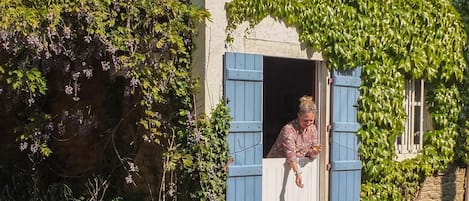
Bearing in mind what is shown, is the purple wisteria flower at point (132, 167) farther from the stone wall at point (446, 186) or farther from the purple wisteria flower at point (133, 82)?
the stone wall at point (446, 186)

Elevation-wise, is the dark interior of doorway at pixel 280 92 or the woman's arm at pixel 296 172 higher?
the dark interior of doorway at pixel 280 92

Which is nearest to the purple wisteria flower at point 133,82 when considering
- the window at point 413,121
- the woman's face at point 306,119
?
the woman's face at point 306,119

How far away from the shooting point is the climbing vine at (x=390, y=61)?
705cm

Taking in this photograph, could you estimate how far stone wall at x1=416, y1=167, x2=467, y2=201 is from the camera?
861cm

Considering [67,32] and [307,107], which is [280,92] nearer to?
[307,107]

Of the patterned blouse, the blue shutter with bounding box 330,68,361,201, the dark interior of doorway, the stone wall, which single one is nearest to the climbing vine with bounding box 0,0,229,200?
the patterned blouse

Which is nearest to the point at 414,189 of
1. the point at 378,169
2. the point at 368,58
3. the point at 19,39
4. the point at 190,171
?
the point at 378,169

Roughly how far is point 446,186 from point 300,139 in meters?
3.10

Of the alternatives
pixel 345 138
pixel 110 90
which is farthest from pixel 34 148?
pixel 345 138

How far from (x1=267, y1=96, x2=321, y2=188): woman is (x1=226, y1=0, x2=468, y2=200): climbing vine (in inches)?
31.5

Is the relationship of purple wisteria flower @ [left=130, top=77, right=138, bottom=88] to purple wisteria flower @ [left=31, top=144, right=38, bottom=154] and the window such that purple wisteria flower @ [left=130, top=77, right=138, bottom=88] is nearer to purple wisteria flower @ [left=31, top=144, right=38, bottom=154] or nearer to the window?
purple wisteria flower @ [left=31, top=144, right=38, bottom=154]

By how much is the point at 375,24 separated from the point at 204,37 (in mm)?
2562

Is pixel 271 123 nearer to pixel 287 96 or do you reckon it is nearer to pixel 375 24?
pixel 287 96

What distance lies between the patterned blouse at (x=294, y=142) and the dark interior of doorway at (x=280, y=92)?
3036mm
